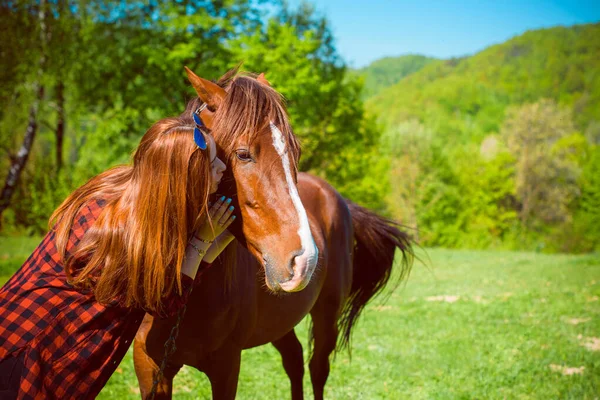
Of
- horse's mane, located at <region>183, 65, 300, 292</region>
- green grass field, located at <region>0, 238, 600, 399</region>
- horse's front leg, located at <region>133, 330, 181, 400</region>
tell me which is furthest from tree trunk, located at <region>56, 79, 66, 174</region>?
horse's mane, located at <region>183, 65, 300, 292</region>

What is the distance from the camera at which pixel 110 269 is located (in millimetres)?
1736

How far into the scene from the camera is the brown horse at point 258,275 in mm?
1731

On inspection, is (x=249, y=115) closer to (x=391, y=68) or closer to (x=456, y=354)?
(x=456, y=354)

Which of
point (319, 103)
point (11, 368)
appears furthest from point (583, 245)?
point (11, 368)

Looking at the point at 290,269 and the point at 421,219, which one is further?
the point at 421,219

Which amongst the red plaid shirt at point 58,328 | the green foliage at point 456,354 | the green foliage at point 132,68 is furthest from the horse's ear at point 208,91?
the green foliage at point 132,68

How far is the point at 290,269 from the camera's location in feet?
5.43

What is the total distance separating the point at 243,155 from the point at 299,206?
0.30 meters

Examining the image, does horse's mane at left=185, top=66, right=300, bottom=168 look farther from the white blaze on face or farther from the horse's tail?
the horse's tail

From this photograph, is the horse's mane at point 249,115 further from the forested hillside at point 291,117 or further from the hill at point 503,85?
the hill at point 503,85

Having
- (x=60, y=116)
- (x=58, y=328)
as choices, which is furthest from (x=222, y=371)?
(x=60, y=116)

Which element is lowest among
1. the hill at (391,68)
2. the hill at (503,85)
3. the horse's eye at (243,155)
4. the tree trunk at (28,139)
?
the horse's eye at (243,155)

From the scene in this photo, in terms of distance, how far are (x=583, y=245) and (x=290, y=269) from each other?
3175cm

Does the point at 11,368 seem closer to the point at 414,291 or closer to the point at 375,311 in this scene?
the point at 375,311
